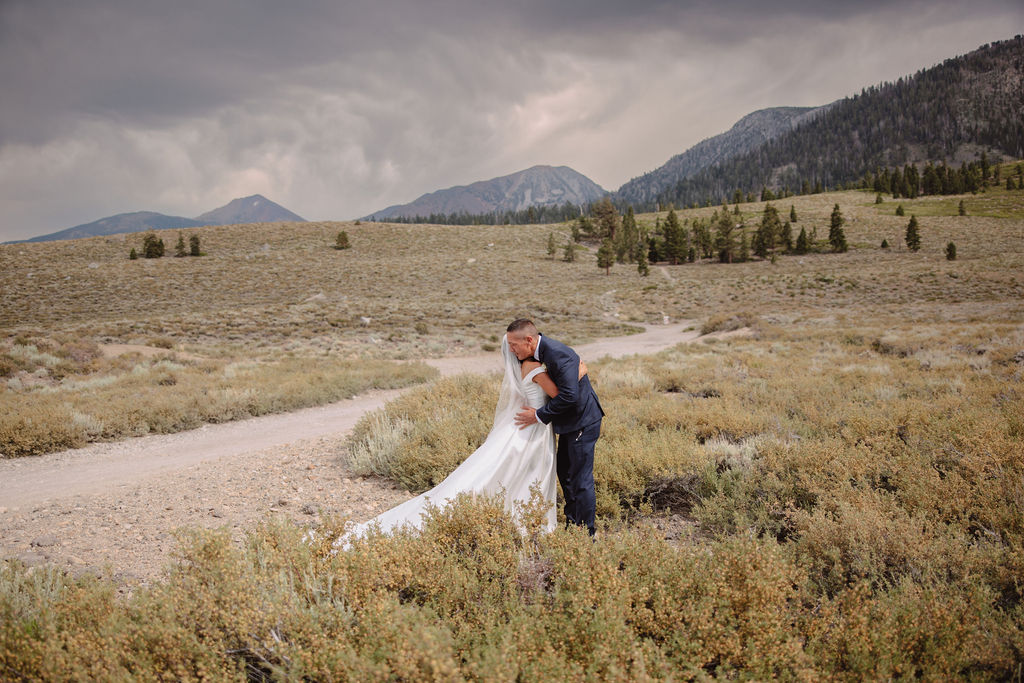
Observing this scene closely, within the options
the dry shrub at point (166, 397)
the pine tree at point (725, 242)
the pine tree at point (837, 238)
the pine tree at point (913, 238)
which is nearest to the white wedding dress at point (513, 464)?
the dry shrub at point (166, 397)

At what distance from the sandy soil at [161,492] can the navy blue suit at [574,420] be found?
2.55 metres

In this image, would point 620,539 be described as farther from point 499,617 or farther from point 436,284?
point 436,284

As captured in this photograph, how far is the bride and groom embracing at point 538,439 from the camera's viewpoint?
159 inches

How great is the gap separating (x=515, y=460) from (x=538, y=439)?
29 cm

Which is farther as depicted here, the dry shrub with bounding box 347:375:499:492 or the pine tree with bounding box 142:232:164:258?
the pine tree with bounding box 142:232:164:258

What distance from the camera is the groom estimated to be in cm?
399

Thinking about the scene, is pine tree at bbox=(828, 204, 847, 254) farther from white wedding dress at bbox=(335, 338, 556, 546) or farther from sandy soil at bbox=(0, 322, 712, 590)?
white wedding dress at bbox=(335, 338, 556, 546)

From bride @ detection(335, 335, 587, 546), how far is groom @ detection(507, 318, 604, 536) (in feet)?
0.31

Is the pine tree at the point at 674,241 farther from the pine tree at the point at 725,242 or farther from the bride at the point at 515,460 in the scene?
the bride at the point at 515,460

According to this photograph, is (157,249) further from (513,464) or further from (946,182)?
(946,182)

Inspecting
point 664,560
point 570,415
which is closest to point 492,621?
point 664,560

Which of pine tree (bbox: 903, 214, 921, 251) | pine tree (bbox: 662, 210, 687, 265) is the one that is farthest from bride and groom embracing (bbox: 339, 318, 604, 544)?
pine tree (bbox: 903, 214, 921, 251)

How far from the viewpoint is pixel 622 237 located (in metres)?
76.9

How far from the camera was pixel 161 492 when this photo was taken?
236 inches
